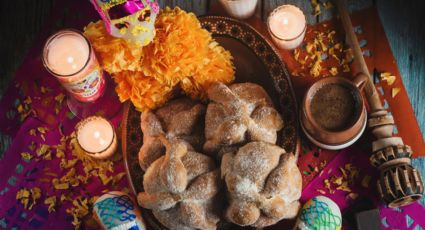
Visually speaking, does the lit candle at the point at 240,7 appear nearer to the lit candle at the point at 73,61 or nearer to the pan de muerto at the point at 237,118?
the pan de muerto at the point at 237,118

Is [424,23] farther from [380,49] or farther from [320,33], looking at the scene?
[320,33]

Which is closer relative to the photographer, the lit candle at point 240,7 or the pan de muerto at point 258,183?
the pan de muerto at point 258,183

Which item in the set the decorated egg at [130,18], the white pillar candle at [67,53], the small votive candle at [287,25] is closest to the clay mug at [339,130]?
the small votive candle at [287,25]

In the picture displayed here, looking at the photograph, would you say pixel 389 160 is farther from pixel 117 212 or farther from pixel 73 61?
pixel 73 61

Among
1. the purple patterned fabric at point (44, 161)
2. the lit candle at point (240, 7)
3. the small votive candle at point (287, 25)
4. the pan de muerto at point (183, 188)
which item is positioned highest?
the lit candle at point (240, 7)

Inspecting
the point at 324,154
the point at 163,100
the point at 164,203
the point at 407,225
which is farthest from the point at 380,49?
the point at 164,203

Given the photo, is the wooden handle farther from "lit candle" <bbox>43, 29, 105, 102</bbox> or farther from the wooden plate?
"lit candle" <bbox>43, 29, 105, 102</bbox>

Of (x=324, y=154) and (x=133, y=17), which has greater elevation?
(x=133, y=17)

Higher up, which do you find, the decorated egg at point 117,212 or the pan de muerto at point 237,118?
the pan de muerto at point 237,118
